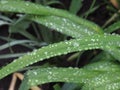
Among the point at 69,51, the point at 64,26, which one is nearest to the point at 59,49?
the point at 69,51

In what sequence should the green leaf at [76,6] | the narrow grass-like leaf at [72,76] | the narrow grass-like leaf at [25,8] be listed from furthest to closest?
1. the green leaf at [76,6]
2. the narrow grass-like leaf at [25,8]
3. the narrow grass-like leaf at [72,76]

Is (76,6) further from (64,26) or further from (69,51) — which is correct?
(69,51)

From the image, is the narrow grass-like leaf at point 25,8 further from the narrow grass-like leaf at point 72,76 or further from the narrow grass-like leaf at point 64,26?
the narrow grass-like leaf at point 72,76

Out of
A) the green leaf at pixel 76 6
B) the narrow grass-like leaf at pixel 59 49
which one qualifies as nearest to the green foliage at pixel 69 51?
the narrow grass-like leaf at pixel 59 49

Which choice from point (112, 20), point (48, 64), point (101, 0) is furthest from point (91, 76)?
point (101, 0)

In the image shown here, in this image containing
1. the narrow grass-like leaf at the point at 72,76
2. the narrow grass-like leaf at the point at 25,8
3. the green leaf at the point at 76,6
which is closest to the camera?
the narrow grass-like leaf at the point at 72,76

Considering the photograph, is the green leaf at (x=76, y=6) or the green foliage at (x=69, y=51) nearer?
the green foliage at (x=69, y=51)

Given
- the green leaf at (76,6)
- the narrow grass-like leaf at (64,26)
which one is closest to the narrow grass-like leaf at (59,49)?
the narrow grass-like leaf at (64,26)

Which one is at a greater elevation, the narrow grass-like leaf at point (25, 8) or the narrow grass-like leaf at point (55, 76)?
the narrow grass-like leaf at point (25, 8)

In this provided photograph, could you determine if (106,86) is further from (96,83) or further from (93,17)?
(93,17)
